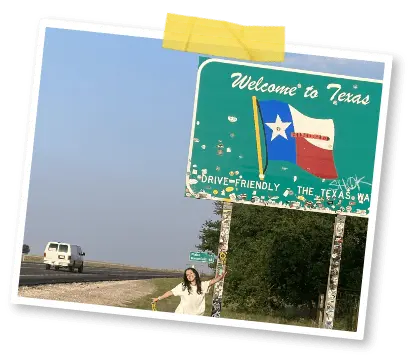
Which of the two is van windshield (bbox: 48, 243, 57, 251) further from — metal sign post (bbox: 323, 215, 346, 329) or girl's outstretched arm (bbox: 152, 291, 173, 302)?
metal sign post (bbox: 323, 215, 346, 329)

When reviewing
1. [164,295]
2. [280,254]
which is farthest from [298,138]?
[164,295]

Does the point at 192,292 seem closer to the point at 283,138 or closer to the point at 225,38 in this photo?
the point at 283,138

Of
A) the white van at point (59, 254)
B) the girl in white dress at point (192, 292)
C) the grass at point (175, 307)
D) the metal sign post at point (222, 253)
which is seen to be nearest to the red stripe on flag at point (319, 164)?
the metal sign post at point (222, 253)

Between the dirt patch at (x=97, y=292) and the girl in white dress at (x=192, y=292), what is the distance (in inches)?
8.3

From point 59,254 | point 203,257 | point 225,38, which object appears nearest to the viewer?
point 225,38

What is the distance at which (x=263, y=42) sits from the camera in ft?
89.8

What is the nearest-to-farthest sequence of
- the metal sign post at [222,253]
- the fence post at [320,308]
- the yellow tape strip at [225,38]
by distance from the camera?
the yellow tape strip at [225,38] < the metal sign post at [222,253] < the fence post at [320,308]

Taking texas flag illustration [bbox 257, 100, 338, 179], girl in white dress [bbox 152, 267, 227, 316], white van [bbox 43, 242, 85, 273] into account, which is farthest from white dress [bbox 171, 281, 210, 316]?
texas flag illustration [bbox 257, 100, 338, 179]

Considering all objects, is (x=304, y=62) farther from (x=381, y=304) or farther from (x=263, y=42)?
(x=381, y=304)

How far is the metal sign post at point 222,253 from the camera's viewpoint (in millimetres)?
27453

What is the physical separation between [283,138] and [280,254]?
1.12 m

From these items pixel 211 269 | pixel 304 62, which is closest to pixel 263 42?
pixel 304 62

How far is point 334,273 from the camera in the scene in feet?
90.4

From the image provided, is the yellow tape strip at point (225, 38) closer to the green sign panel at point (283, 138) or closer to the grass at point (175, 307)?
the green sign panel at point (283, 138)
